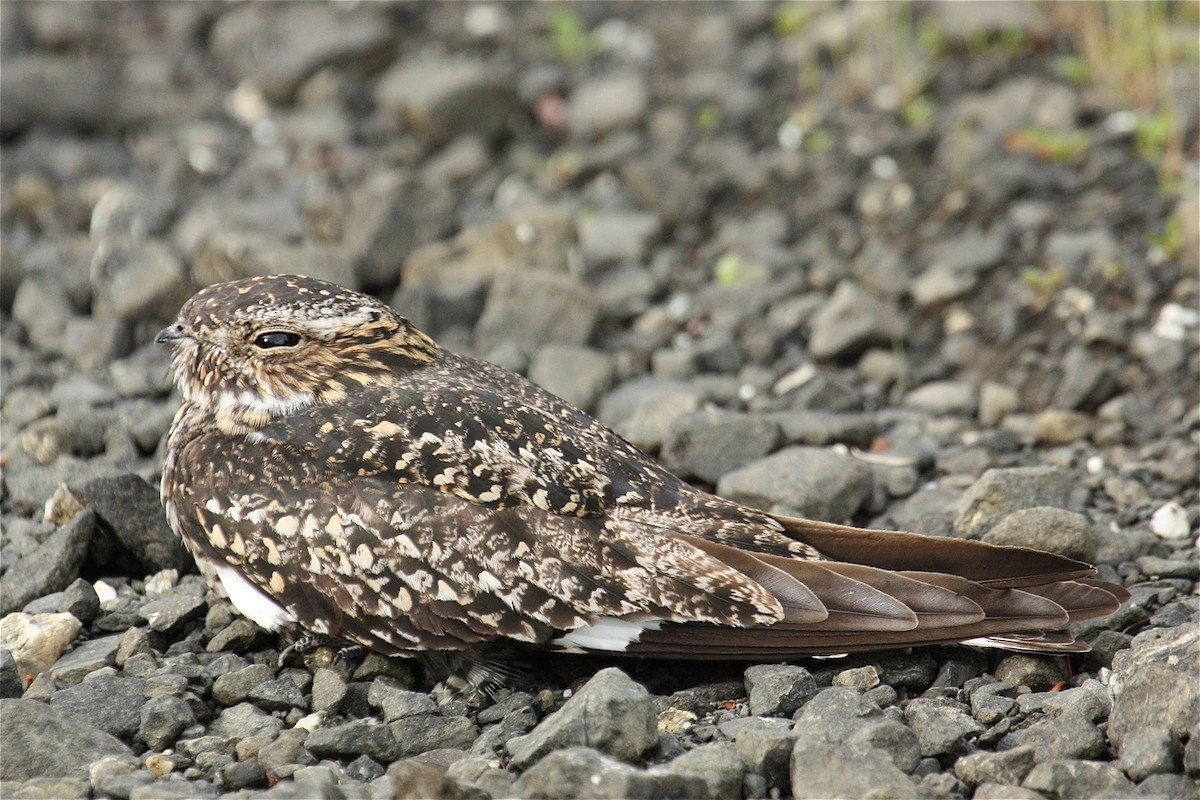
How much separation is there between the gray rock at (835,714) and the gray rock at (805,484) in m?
1.00

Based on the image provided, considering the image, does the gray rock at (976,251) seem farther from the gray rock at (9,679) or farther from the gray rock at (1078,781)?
the gray rock at (9,679)

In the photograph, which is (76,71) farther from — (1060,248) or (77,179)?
(1060,248)

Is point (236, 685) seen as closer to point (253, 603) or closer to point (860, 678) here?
point (253, 603)

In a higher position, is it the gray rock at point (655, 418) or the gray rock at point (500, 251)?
the gray rock at point (500, 251)

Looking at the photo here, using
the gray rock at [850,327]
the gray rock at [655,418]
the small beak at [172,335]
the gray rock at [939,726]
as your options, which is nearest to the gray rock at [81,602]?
the small beak at [172,335]

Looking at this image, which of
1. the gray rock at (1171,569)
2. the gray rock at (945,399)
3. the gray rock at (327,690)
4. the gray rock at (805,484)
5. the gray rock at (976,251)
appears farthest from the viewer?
the gray rock at (976,251)

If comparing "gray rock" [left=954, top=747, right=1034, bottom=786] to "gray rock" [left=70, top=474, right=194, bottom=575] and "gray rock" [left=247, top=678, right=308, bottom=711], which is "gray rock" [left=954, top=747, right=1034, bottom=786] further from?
"gray rock" [left=70, top=474, right=194, bottom=575]

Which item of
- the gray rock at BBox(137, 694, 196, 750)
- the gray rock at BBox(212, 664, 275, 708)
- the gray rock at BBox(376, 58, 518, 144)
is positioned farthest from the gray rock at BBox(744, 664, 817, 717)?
the gray rock at BBox(376, 58, 518, 144)

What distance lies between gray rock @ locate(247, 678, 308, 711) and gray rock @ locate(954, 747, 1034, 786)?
5.41 ft

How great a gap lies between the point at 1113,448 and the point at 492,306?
7.88 feet

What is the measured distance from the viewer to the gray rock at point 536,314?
213 inches

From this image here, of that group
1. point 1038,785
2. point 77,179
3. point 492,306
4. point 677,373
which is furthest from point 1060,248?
point 77,179

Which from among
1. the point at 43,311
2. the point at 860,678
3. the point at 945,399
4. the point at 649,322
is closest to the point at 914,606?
the point at 860,678

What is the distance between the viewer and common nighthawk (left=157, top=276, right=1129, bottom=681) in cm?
337
